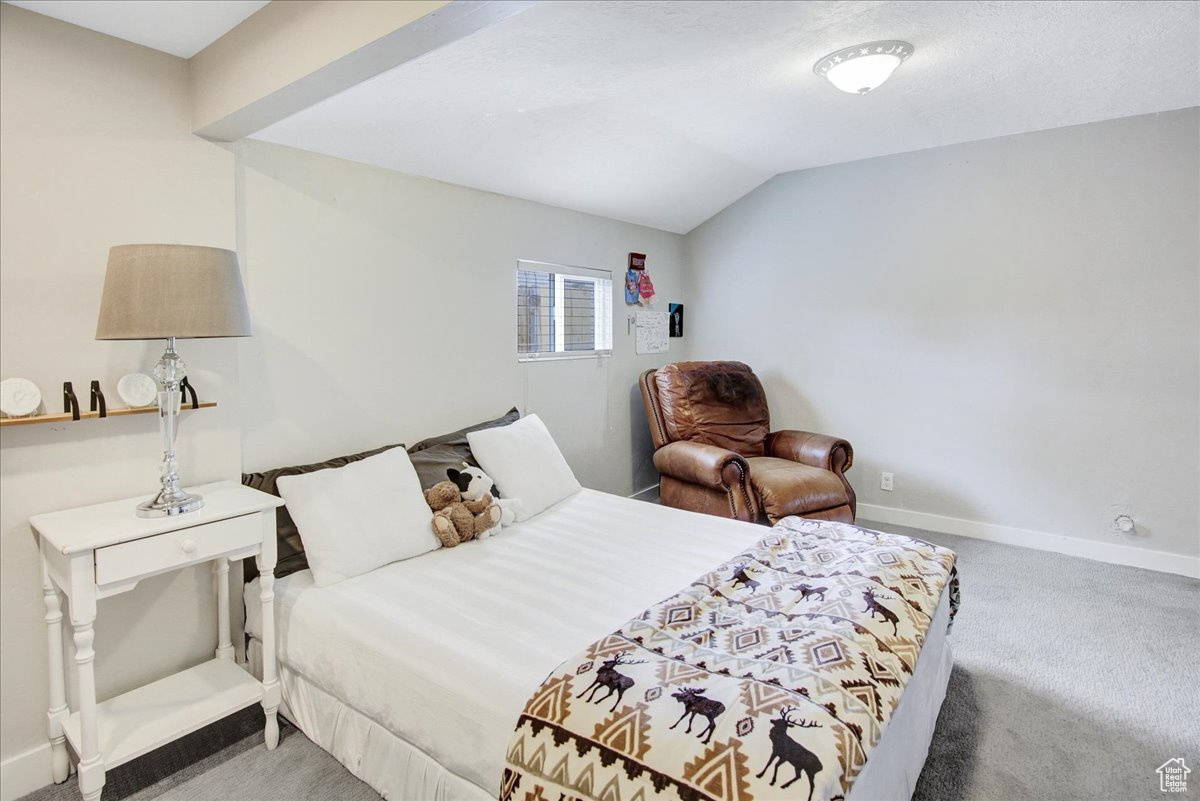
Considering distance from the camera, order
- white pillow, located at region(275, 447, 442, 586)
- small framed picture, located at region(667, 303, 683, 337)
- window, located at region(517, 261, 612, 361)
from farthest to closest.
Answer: small framed picture, located at region(667, 303, 683, 337) → window, located at region(517, 261, 612, 361) → white pillow, located at region(275, 447, 442, 586)

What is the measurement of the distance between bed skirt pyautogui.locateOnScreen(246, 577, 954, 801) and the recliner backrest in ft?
6.16

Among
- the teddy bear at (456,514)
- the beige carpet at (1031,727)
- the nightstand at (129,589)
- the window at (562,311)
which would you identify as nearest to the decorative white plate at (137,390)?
the nightstand at (129,589)

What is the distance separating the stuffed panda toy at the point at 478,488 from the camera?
249 cm

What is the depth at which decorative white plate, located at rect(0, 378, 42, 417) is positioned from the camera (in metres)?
1.63

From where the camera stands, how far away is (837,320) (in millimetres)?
4094

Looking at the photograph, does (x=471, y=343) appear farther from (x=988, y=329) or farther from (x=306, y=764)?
(x=988, y=329)

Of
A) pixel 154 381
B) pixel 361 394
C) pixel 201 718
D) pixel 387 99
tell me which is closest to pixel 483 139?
pixel 387 99

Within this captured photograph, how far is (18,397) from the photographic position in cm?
166

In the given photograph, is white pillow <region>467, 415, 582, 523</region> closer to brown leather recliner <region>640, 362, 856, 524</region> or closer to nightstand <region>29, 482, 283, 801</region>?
brown leather recliner <region>640, 362, 856, 524</region>

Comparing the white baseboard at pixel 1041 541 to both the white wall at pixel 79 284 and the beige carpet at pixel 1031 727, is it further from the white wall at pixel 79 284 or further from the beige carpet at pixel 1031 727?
the white wall at pixel 79 284

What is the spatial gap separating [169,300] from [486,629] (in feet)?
3.98

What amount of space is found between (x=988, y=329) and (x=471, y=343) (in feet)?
9.76

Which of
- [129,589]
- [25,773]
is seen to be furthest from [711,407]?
[25,773]

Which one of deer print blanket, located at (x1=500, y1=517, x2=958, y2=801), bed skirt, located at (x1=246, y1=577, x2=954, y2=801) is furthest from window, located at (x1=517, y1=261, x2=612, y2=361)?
deer print blanket, located at (x1=500, y1=517, x2=958, y2=801)
